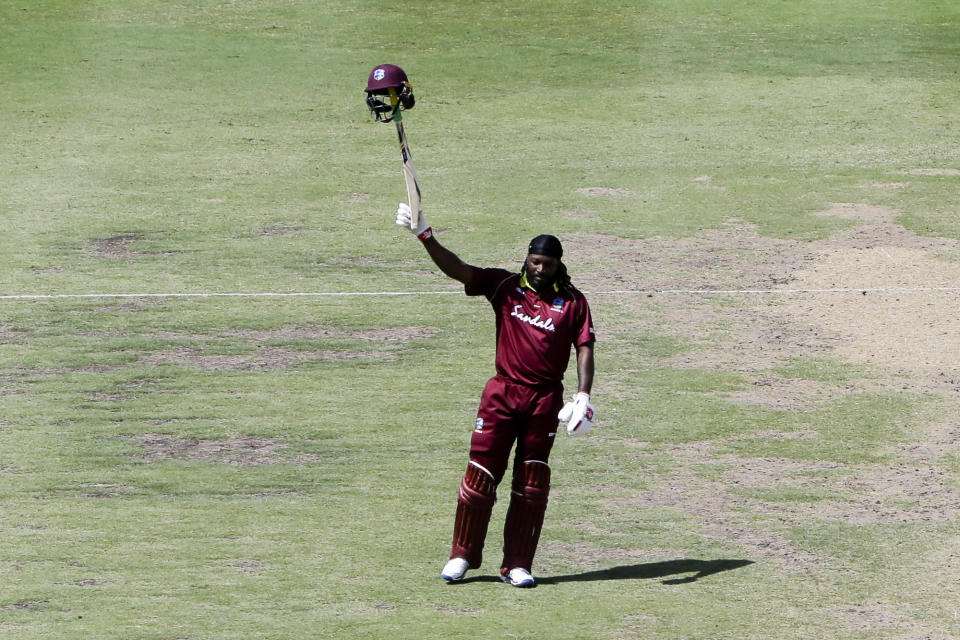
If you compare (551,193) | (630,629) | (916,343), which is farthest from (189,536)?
(551,193)

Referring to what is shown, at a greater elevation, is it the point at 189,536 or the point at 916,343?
the point at 916,343

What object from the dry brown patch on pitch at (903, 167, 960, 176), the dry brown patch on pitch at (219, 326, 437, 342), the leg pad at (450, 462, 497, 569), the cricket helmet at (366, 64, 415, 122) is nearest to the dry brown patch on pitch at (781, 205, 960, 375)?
the dry brown patch on pitch at (903, 167, 960, 176)

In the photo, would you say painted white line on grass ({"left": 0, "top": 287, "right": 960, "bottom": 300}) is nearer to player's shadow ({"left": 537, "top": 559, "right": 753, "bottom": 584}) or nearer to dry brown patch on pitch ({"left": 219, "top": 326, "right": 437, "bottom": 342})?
dry brown patch on pitch ({"left": 219, "top": 326, "right": 437, "bottom": 342})

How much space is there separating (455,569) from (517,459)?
85cm

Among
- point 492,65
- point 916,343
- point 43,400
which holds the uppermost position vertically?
point 492,65

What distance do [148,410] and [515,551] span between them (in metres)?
5.25

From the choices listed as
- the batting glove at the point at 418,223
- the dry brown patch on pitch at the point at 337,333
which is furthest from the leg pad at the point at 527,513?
the dry brown patch on pitch at the point at 337,333

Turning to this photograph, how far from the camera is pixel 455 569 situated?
10.0 meters

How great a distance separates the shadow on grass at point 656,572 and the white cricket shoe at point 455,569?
0.09 m

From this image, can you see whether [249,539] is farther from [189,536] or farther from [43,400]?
[43,400]

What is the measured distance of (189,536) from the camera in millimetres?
10906

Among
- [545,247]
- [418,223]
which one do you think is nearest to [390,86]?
[418,223]

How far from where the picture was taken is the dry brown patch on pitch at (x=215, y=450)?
1270cm

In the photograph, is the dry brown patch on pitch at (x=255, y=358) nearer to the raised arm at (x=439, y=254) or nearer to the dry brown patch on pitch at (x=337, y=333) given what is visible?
the dry brown patch on pitch at (x=337, y=333)
